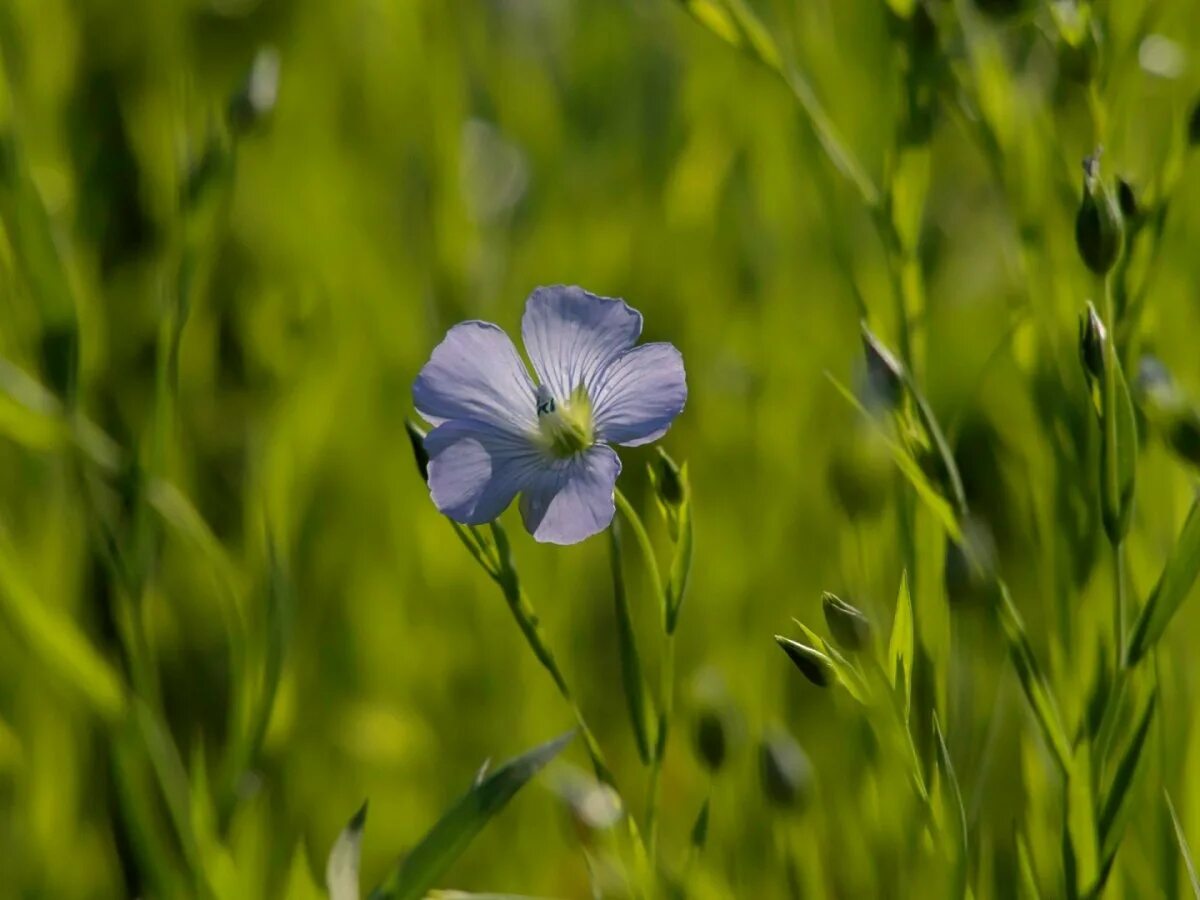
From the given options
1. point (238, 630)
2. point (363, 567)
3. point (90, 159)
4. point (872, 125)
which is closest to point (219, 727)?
point (363, 567)

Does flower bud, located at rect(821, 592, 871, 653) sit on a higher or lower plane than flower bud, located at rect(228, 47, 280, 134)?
lower

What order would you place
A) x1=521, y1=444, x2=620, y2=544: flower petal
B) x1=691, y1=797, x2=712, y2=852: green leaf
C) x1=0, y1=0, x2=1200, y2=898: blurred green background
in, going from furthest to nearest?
x1=0, y1=0, x2=1200, y2=898: blurred green background
x1=691, y1=797, x2=712, y2=852: green leaf
x1=521, y1=444, x2=620, y2=544: flower petal

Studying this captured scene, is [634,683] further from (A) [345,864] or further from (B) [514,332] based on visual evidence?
(B) [514,332]

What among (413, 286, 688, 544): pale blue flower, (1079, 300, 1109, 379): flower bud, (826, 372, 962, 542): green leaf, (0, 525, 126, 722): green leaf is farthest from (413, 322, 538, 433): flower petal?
(0, 525, 126, 722): green leaf

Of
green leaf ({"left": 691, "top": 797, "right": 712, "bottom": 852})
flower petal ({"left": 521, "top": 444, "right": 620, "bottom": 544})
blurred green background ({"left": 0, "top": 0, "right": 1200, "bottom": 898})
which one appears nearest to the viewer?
flower petal ({"left": 521, "top": 444, "right": 620, "bottom": 544})

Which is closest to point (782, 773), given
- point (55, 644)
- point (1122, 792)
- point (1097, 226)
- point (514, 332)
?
point (1122, 792)

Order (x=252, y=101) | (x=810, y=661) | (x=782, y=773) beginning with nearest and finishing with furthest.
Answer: (x=810, y=661) → (x=782, y=773) → (x=252, y=101)

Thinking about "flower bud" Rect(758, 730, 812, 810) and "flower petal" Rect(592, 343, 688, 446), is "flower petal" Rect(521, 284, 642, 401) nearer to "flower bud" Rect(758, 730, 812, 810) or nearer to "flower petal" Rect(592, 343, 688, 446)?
"flower petal" Rect(592, 343, 688, 446)
